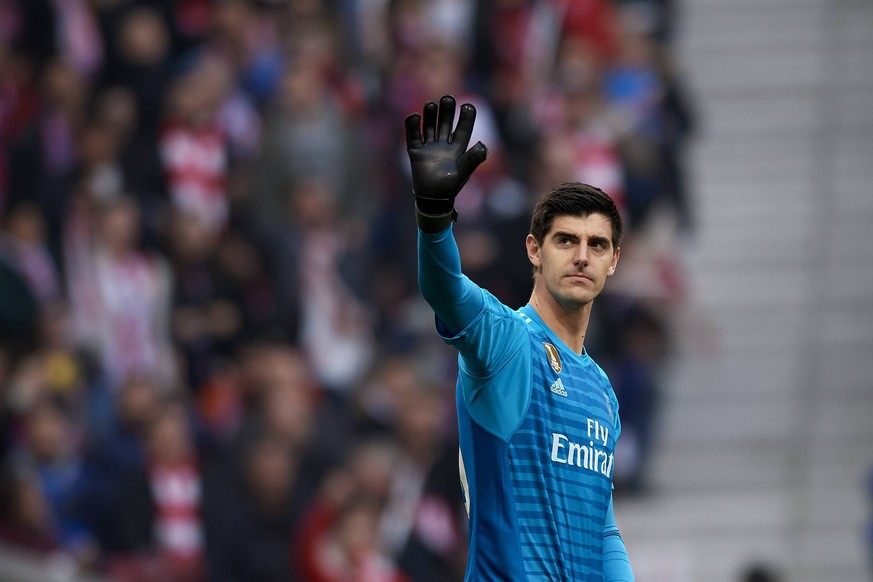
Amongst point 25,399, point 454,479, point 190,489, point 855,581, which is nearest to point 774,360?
point 855,581

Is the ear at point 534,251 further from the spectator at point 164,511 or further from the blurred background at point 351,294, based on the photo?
the spectator at point 164,511

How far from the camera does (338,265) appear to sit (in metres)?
11.1

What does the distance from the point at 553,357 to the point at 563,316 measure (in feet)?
0.40

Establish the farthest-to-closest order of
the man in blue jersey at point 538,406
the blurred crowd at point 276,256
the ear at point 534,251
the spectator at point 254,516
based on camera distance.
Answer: the blurred crowd at point 276,256
the spectator at point 254,516
the ear at point 534,251
the man in blue jersey at point 538,406

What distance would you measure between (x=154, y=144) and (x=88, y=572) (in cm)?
332

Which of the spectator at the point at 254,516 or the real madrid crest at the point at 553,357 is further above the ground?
the spectator at the point at 254,516

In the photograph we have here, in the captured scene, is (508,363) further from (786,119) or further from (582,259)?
(786,119)

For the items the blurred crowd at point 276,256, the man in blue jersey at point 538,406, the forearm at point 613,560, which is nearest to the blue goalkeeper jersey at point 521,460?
the man in blue jersey at point 538,406

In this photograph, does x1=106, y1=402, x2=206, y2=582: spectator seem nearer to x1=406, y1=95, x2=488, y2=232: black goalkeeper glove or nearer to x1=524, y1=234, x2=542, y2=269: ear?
x1=524, y1=234, x2=542, y2=269: ear

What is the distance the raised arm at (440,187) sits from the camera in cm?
361

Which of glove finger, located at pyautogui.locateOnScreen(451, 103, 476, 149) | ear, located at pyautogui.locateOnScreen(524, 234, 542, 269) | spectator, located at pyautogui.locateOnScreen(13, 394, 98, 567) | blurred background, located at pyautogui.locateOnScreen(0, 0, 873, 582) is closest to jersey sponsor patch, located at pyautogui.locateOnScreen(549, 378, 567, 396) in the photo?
ear, located at pyautogui.locateOnScreen(524, 234, 542, 269)

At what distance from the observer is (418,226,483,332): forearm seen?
3.63m

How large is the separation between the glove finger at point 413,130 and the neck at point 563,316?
59 cm

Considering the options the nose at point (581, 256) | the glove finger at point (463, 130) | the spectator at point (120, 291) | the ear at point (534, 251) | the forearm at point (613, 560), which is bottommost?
the forearm at point (613, 560)
